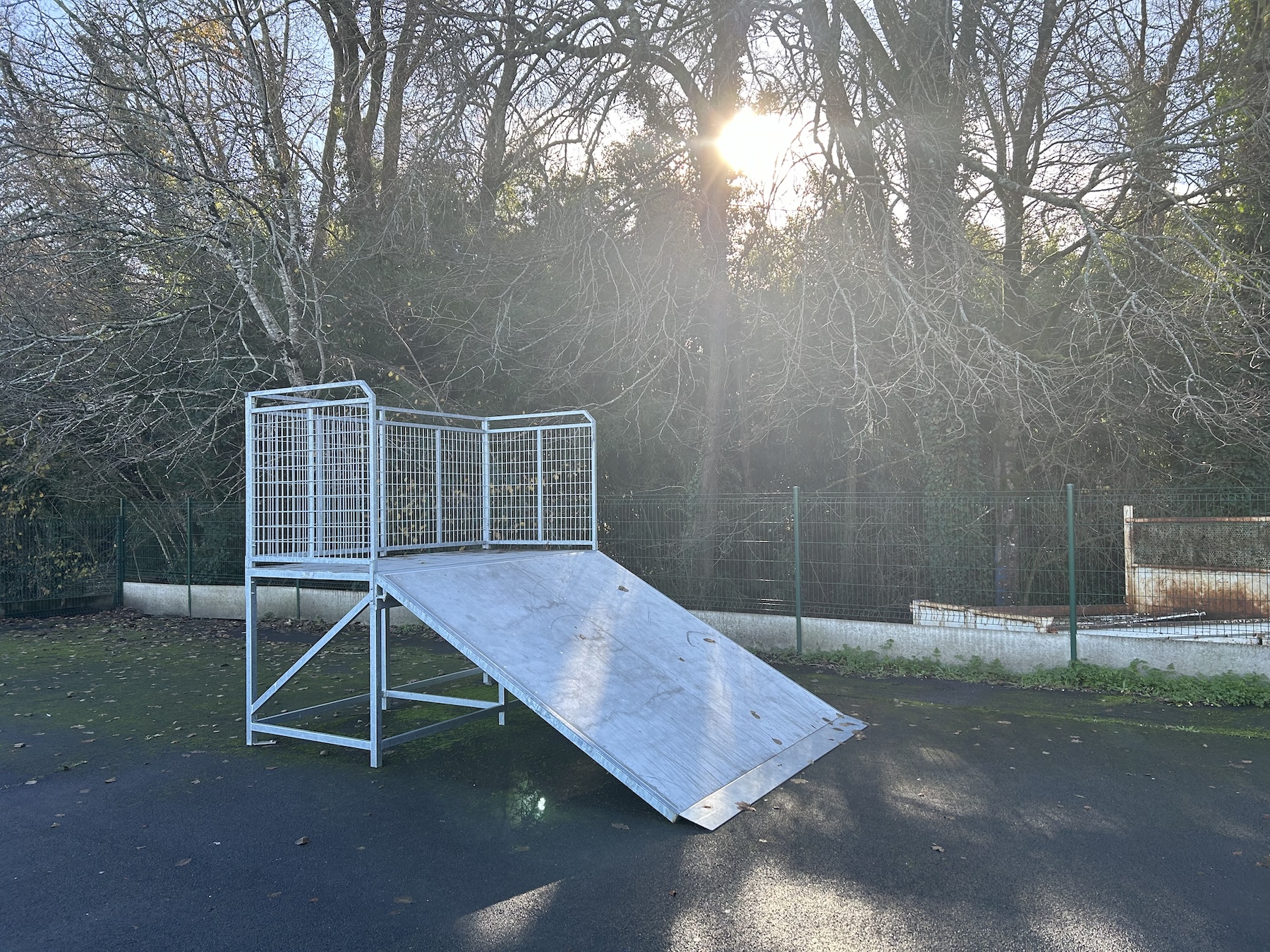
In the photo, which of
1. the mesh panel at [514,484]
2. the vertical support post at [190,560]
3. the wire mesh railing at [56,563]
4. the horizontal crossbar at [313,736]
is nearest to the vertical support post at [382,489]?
the horizontal crossbar at [313,736]

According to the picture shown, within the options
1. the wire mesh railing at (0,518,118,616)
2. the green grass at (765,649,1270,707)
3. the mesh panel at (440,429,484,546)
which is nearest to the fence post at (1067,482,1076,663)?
the green grass at (765,649,1270,707)

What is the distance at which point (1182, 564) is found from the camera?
340 inches

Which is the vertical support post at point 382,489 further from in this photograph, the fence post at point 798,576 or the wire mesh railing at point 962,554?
the fence post at point 798,576

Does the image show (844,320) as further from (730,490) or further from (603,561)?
(603,561)

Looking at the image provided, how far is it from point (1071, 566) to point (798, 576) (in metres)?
2.75

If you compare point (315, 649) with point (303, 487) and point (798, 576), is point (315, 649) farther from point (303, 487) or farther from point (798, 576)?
point (798, 576)

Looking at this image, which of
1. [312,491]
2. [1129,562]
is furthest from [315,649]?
[1129,562]

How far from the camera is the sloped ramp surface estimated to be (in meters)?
4.89

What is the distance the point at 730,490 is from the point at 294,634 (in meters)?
6.44

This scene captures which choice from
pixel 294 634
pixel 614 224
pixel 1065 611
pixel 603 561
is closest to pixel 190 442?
pixel 294 634

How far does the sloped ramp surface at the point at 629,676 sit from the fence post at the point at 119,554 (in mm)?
11009

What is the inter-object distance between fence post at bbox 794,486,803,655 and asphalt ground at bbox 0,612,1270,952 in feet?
9.11

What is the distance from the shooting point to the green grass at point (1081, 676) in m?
7.61

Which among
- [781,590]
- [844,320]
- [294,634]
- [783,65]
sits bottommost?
[294,634]
